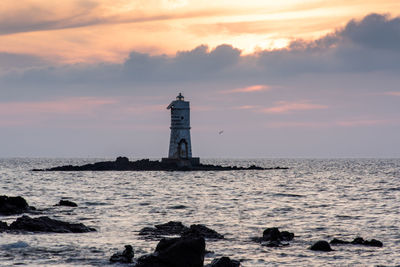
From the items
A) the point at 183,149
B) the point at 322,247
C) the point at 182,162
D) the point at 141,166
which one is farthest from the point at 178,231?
the point at 141,166

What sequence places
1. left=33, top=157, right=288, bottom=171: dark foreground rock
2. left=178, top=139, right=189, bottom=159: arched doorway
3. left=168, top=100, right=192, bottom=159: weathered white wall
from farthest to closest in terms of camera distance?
left=33, top=157, right=288, bottom=171: dark foreground rock < left=178, top=139, right=189, bottom=159: arched doorway < left=168, top=100, right=192, bottom=159: weathered white wall

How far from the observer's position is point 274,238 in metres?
27.8

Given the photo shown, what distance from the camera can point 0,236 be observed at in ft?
90.8

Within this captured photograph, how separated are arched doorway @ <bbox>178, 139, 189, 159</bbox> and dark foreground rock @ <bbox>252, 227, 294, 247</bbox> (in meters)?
71.7

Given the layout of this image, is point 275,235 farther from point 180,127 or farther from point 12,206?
point 180,127

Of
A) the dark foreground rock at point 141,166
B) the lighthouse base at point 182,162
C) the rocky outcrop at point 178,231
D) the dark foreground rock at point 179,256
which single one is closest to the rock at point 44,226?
the rocky outcrop at point 178,231

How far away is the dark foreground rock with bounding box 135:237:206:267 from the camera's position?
67.5 ft

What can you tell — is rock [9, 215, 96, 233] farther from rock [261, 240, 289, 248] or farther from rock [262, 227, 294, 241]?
rock [261, 240, 289, 248]

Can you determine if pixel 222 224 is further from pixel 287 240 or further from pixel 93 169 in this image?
pixel 93 169

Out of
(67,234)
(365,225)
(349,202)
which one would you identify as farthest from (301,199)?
(67,234)

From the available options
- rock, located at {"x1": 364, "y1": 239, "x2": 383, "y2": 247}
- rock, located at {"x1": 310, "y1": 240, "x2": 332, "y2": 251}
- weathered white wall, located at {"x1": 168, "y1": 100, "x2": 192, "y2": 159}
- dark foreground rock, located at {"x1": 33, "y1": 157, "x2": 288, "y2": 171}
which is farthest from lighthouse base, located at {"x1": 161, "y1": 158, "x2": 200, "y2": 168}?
rock, located at {"x1": 310, "y1": 240, "x2": 332, "y2": 251}

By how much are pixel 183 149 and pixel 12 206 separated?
62469 millimetres

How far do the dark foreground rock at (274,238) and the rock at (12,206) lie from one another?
18.4 m

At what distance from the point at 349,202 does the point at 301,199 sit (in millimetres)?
4615
